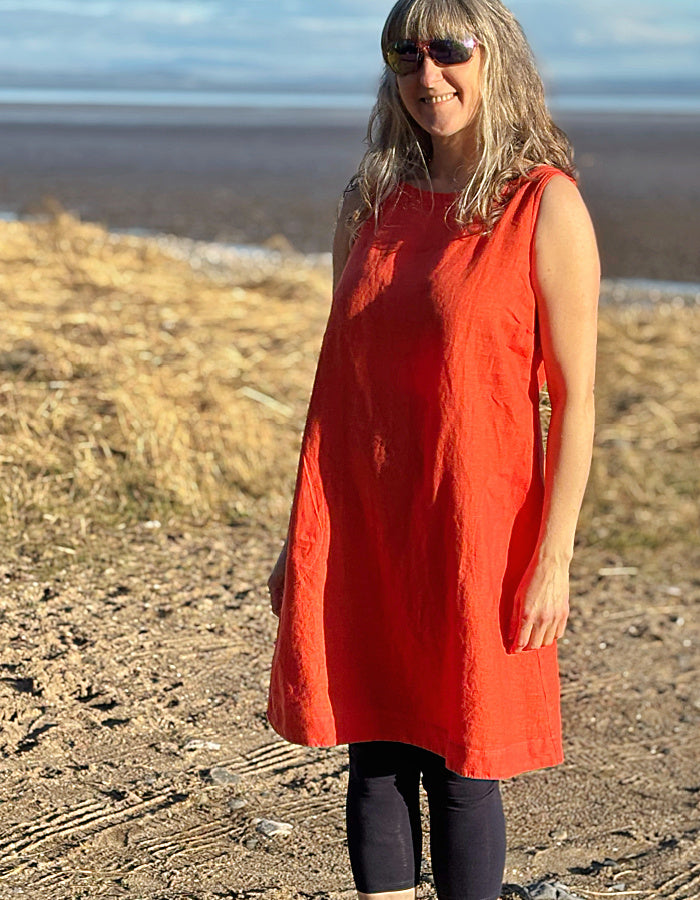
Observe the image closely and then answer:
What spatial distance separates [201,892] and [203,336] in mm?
4543

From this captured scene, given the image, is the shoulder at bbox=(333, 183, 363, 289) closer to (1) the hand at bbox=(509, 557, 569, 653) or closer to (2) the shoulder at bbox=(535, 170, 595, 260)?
(2) the shoulder at bbox=(535, 170, 595, 260)

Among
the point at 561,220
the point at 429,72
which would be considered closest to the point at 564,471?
the point at 561,220

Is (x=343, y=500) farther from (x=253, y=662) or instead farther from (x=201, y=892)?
(x=253, y=662)

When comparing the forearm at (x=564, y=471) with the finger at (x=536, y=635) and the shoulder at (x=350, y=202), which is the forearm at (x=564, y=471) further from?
the shoulder at (x=350, y=202)

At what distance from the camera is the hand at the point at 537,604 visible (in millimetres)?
2449

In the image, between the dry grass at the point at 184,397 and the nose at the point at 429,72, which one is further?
the dry grass at the point at 184,397

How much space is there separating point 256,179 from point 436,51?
20.7 meters

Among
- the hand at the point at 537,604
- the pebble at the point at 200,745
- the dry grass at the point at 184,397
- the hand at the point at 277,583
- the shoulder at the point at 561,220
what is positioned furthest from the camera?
the dry grass at the point at 184,397

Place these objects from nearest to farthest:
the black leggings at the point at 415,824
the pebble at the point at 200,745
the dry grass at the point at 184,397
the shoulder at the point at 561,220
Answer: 1. the shoulder at the point at 561,220
2. the black leggings at the point at 415,824
3. the pebble at the point at 200,745
4. the dry grass at the point at 184,397

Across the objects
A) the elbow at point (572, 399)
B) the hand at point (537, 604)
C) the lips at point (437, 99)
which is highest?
the lips at point (437, 99)

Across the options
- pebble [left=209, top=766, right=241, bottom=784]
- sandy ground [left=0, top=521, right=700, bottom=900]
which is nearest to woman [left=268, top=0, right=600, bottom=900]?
sandy ground [left=0, top=521, right=700, bottom=900]

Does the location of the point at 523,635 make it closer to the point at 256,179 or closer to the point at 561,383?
Result: the point at 561,383

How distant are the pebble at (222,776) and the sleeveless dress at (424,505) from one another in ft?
4.04

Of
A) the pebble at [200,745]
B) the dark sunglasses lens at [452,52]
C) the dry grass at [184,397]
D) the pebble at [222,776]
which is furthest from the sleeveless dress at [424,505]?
the dry grass at [184,397]
